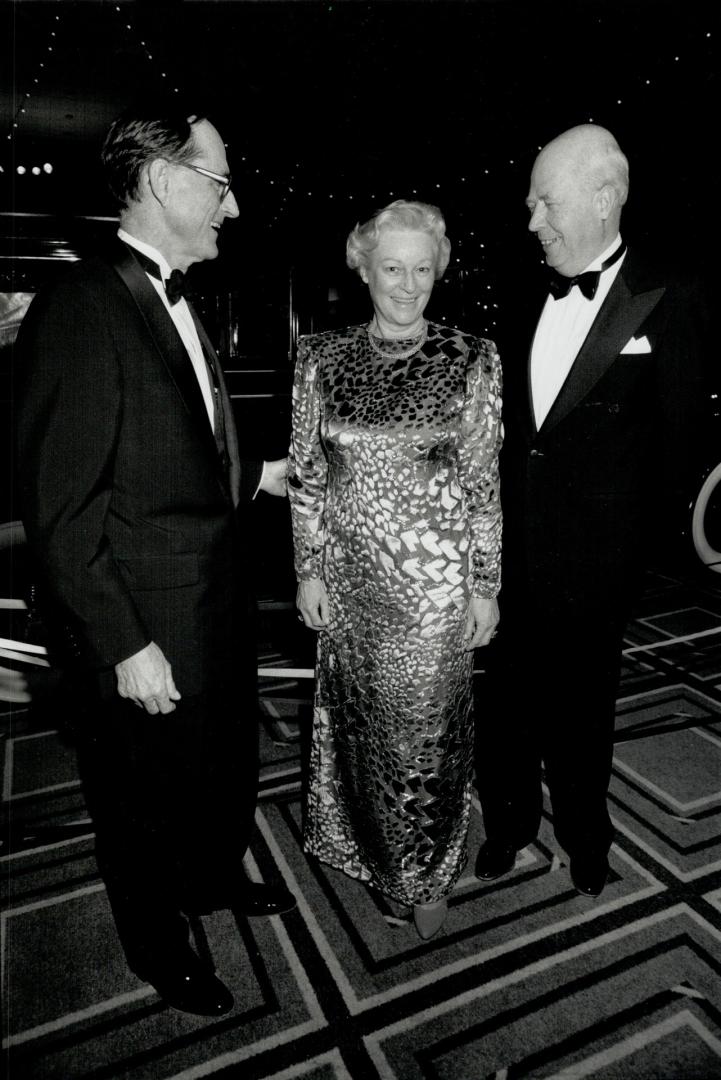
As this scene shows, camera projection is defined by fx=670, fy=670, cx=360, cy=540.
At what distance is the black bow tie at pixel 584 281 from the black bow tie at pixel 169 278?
93cm

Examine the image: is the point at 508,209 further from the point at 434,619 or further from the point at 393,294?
the point at 434,619

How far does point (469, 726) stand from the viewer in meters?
1.74

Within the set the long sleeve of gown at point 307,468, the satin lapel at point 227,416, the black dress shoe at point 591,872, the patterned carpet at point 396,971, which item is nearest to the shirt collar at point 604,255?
the long sleeve of gown at point 307,468

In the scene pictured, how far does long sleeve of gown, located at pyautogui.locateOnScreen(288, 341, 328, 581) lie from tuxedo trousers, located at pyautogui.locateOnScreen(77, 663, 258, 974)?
34 cm

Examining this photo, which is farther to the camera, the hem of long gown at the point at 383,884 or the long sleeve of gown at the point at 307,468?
the hem of long gown at the point at 383,884

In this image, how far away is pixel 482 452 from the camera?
152cm

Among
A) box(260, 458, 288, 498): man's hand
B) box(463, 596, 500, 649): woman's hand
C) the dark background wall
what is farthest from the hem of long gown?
the dark background wall

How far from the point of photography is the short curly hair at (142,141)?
132cm

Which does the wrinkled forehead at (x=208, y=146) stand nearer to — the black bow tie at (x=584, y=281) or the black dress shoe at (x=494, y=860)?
the black bow tie at (x=584, y=281)

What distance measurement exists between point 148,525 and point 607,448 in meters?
1.10

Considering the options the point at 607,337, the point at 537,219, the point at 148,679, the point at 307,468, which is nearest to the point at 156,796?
the point at 148,679

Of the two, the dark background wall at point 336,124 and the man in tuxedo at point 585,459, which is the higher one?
the dark background wall at point 336,124

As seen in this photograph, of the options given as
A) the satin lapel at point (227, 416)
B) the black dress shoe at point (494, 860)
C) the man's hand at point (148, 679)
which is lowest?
the black dress shoe at point (494, 860)

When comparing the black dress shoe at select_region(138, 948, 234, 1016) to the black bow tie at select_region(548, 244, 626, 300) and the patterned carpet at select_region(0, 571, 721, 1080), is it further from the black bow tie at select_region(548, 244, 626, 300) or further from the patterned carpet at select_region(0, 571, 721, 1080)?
the black bow tie at select_region(548, 244, 626, 300)
